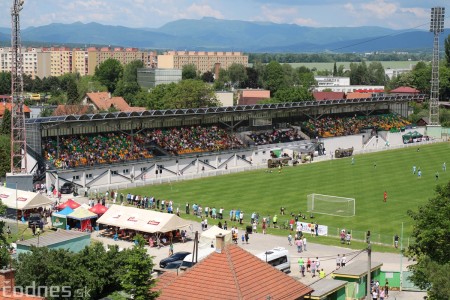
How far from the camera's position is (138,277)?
23.0 m

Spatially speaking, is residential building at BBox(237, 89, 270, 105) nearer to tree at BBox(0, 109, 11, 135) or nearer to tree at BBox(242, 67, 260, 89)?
tree at BBox(242, 67, 260, 89)

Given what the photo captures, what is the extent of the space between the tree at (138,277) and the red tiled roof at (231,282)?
91 centimetres

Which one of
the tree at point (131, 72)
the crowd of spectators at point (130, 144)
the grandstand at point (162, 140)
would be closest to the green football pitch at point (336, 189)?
the grandstand at point (162, 140)

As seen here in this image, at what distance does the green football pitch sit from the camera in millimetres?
47875

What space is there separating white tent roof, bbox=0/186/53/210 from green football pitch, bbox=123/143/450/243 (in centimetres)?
943

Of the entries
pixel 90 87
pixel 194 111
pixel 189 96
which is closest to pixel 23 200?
pixel 194 111

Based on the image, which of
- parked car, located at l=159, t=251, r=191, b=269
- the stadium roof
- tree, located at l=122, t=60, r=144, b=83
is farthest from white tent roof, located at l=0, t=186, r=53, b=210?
tree, located at l=122, t=60, r=144, b=83

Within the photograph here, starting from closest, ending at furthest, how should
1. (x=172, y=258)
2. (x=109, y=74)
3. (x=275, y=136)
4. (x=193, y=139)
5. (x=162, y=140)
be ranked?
1. (x=172, y=258)
2. (x=162, y=140)
3. (x=193, y=139)
4. (x=275, y=136)
5. (x=109, y=74)

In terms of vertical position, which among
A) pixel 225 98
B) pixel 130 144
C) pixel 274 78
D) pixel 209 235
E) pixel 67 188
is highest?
pixel 274 78

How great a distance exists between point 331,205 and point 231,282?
28717 millimetres

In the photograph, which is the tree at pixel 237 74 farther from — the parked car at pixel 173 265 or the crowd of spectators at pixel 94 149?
the parked car at pixel 173 265

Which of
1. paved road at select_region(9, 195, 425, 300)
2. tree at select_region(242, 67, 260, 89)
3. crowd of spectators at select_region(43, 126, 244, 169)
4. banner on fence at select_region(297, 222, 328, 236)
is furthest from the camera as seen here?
tree at select_region(242, 67, 260, 89)

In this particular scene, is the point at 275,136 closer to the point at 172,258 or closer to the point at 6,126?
the point at 6,126

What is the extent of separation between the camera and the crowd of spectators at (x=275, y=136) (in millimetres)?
78562
